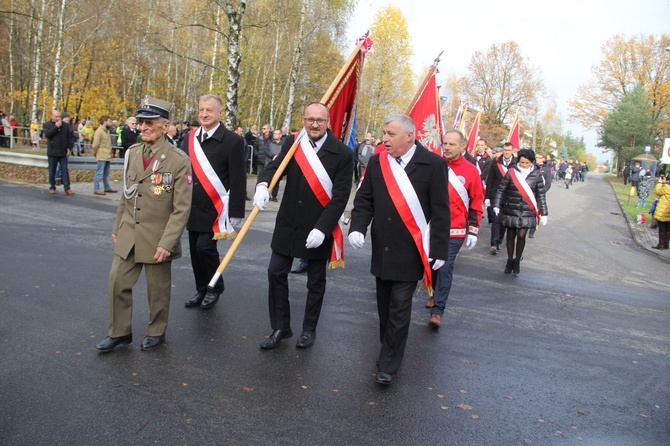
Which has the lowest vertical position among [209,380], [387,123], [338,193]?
[209,380]

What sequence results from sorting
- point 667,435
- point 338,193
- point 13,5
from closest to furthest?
point 667,435 → point 338,193 → point 13,5

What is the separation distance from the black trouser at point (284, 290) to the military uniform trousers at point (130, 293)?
900mm

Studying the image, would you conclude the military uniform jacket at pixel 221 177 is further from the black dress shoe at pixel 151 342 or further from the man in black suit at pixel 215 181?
the black dress shoe at pixel 151 342

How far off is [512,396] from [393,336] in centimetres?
103

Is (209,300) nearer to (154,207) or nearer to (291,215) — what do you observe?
(291,215)

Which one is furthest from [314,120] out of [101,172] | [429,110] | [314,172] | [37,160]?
[37,160]

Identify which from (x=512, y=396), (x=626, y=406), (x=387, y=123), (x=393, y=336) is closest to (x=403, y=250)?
(x=393, y=336)

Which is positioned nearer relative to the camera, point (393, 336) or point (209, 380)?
point (209, 380)

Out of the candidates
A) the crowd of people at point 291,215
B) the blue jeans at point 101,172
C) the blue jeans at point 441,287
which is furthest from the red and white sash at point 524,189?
the blue jeans at point 101,172

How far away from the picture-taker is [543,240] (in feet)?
47.8

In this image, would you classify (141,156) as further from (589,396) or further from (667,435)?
(667,435)

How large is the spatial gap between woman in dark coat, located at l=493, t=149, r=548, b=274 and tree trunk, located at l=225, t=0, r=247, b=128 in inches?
449

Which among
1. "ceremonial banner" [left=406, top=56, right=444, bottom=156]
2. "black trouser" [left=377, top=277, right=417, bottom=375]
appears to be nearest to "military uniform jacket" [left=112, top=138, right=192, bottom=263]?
"black trouser" [left=377, top=277, right=417, bottom=375]

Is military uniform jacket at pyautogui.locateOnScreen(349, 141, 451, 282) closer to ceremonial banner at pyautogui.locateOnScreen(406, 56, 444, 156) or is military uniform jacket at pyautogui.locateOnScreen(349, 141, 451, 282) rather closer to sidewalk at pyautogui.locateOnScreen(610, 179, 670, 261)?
ceremonial banner at pyautogui.locateOnScreen(406, 56, 444, 156)
